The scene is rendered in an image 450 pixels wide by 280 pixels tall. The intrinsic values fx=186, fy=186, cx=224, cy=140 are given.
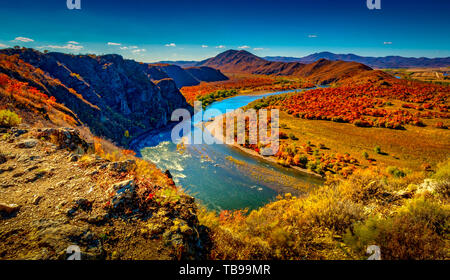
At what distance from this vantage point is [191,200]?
8.27 m

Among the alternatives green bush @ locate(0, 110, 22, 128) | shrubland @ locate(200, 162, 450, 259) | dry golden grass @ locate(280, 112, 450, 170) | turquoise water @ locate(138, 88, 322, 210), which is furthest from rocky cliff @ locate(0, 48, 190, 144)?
dry golden grass @ locate(280, 112, 450, 170)

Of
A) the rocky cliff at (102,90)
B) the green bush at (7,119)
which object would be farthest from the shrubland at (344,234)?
the rocky cliff at (102,90)

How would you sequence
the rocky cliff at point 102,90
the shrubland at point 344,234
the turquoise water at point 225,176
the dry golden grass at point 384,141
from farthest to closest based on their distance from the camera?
the rocky cliff at point 102,90
the dry golden grass at point 384,141
the turquoise water at point 225,176
the shrubland at point 344,234

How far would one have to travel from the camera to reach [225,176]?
29.4m

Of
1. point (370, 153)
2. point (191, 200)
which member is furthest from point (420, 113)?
point (191, 200)

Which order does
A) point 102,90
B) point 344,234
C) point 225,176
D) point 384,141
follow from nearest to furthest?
point 344,234 → point 225,176 → point 384,141 → point 102,90

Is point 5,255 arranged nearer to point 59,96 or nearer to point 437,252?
point 437,252

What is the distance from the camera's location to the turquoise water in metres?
23.9

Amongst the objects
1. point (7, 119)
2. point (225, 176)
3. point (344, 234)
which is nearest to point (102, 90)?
point (225, 176)

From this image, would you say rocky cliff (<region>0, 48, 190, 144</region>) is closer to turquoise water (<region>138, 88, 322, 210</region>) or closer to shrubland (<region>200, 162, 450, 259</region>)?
turquoise water (<region>138, 88, 322, 210</region>)

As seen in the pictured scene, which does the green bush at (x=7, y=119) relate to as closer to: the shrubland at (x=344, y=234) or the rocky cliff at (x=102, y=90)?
the shrubland at (x=344, y=234)

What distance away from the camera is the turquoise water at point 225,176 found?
78.5 feet

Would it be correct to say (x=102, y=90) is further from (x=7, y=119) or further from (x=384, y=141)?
(x=384, y=141)
